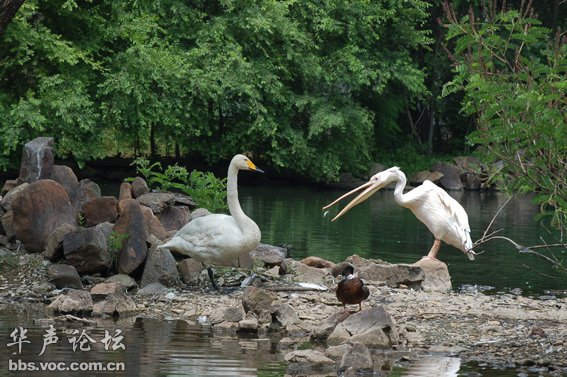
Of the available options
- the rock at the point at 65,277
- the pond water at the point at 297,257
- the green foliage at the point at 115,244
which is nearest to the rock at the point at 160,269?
the green foliage at the point at 115,244

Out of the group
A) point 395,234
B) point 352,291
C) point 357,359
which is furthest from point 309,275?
point 395,234

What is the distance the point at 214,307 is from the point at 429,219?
5098 mm

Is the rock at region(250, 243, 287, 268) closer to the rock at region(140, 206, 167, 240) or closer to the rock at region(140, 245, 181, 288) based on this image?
the rock at region(140, 206, 167, 240)

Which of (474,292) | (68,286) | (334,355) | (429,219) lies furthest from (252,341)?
(429,219)

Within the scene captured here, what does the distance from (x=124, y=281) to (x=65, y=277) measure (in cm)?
70

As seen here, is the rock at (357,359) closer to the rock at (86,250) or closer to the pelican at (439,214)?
the rock at (86,250)

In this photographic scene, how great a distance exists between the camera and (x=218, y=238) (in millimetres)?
13062

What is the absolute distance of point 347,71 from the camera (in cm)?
3700

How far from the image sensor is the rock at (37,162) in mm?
15328

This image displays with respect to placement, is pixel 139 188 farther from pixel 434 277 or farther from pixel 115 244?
pixel 434 277

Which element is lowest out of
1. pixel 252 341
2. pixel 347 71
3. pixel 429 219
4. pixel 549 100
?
pixel 252 341

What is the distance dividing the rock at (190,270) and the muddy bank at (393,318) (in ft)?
0.65

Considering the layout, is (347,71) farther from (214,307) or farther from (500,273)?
(214,307)

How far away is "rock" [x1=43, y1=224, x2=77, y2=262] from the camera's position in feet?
44.2
